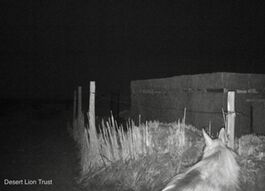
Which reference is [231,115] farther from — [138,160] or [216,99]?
[216,99]

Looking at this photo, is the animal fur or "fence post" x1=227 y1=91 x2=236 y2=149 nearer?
the animal fur

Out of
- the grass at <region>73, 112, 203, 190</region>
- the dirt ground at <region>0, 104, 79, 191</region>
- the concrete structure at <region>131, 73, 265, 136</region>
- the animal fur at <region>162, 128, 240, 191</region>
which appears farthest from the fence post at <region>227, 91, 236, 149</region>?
the dirt ground at <region>0, 104, 79, 191</region>

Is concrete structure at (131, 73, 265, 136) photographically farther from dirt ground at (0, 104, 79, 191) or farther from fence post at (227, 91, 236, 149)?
dirt ground at (0, 104, 79, 191)

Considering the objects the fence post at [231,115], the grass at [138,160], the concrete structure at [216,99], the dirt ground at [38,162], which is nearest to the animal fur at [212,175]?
the fence post at [231,115]

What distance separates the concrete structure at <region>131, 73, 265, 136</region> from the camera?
690 centimetres

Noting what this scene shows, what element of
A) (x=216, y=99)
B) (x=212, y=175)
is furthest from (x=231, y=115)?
(x=216, y=99)

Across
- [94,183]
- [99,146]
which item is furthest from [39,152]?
[94,183]

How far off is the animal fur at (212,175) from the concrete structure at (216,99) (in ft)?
10.0

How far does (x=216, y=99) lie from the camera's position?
23.6 ft

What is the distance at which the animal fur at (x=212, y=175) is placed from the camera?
260 centimetres

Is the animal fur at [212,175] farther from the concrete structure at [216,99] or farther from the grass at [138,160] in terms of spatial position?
the concrete structure at [216,99]

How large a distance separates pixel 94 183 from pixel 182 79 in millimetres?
4301

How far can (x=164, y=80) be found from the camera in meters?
9.72

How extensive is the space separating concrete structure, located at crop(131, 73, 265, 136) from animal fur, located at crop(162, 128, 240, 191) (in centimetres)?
306
